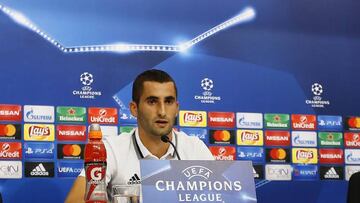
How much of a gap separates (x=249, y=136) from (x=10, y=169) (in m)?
1.47

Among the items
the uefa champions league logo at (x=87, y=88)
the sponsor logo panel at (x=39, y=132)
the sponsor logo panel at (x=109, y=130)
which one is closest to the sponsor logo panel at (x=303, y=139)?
the sponsor logo panel at (x=109, y=130)

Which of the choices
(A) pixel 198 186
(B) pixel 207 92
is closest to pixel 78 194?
(A) pixel 198 186

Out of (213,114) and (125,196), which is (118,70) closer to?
(213,114)

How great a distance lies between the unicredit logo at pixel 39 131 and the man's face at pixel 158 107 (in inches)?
42.5

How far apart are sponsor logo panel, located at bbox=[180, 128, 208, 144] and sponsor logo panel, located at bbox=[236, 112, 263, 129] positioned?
0.23 metres

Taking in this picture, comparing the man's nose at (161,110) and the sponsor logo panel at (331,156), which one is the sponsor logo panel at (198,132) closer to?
the sponsor logo panel at (331,156)

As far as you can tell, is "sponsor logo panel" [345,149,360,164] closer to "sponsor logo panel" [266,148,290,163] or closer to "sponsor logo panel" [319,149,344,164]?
"sponsor logo panel" [319,149,344,164]

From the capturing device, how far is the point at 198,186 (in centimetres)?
163

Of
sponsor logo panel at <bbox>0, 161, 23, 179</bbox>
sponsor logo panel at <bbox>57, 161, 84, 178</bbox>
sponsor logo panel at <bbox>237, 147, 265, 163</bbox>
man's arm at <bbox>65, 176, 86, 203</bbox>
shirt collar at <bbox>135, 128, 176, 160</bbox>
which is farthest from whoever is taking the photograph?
sponsor logo panel at <bbox>237, 147, 265, 163</bbox>

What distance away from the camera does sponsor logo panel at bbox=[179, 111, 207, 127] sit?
367 centimetres

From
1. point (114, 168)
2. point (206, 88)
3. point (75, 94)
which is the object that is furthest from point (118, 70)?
point (114, 168)

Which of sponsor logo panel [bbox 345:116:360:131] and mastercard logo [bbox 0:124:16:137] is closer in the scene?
mastercard logo [bbox 0:124:16:137]

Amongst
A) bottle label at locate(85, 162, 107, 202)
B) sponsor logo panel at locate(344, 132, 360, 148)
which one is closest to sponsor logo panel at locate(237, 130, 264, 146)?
sponsor logo panel at locate(344, 132, 360, 148)

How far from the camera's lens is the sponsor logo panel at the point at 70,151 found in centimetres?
342
